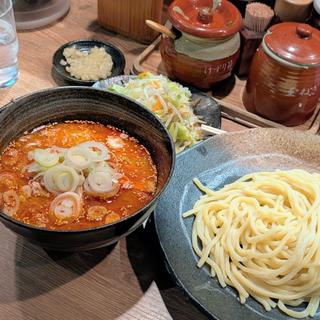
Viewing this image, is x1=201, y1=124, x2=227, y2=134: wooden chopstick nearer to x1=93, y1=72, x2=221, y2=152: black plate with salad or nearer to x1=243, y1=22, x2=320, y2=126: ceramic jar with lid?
x1=93, y1=72, x2=221, y2=152: black plate with salad

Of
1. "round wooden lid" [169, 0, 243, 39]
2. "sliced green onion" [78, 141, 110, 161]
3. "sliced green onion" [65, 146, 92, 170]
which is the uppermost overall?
"round wooden lid" [169, 0, 243, 39]

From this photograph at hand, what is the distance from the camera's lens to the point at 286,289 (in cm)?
125

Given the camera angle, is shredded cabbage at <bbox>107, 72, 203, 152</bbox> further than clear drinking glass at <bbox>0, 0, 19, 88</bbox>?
No

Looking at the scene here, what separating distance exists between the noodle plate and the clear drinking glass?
906mm

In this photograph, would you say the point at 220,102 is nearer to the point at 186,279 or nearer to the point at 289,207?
the point at 289,207

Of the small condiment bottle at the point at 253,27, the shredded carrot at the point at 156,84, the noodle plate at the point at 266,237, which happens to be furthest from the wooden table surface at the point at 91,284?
the small condiment bottle at the point at 253,27

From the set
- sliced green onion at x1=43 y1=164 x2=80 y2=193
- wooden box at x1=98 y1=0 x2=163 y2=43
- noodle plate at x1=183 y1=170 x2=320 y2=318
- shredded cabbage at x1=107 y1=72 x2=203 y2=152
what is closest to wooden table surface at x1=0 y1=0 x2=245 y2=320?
noodle plate at x1=183 y1=170 x2=320 y2=318

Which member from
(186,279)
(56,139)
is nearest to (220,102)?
(56,139)

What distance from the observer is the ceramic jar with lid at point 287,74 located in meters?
1.68

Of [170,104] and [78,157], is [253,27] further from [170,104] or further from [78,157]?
[78,157]

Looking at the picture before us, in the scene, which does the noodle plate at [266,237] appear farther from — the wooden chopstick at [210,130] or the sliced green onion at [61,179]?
the sliced green onion at [61,179]

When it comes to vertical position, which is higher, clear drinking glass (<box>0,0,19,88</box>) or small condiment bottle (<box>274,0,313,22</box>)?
small condiment bottle (<box>274,0,313,22</box>)

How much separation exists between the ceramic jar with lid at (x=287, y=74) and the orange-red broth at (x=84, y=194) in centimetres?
64

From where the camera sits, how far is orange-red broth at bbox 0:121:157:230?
1174 millimetres
